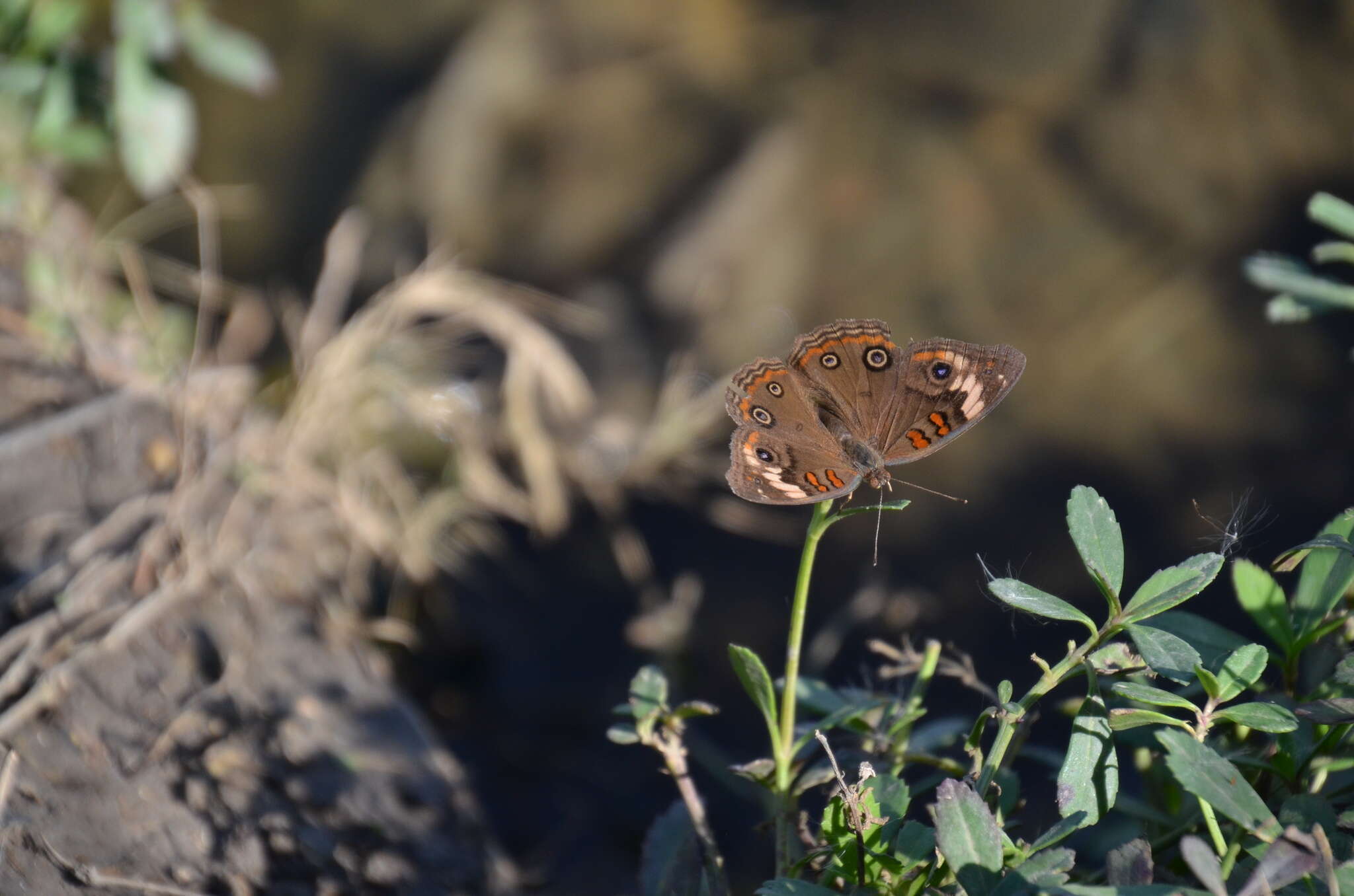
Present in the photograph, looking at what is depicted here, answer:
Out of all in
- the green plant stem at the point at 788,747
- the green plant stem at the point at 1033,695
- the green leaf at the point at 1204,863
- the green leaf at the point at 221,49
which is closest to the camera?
the green leaf at the point at 1204,863

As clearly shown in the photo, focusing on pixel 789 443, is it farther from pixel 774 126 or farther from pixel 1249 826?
pixel 774 126

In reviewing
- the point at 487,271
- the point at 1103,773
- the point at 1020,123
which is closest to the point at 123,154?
the point at 487,271

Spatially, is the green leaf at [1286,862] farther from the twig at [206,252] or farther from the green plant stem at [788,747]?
the twig at [206,252]

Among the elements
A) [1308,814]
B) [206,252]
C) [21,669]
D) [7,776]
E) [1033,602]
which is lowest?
[1308,814]

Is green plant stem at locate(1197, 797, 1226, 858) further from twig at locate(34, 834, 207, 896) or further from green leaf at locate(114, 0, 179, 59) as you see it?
green leaf at locate(114, 0, 179, 59)

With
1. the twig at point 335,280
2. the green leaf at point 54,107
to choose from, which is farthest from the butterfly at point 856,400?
the green leaf at point 54,107

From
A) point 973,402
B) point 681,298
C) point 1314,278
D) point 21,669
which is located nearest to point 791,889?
point 973,402

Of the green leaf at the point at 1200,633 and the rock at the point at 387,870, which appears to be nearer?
the green leaf at the point at 1200,633

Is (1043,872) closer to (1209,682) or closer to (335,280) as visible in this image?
(1209,682)
